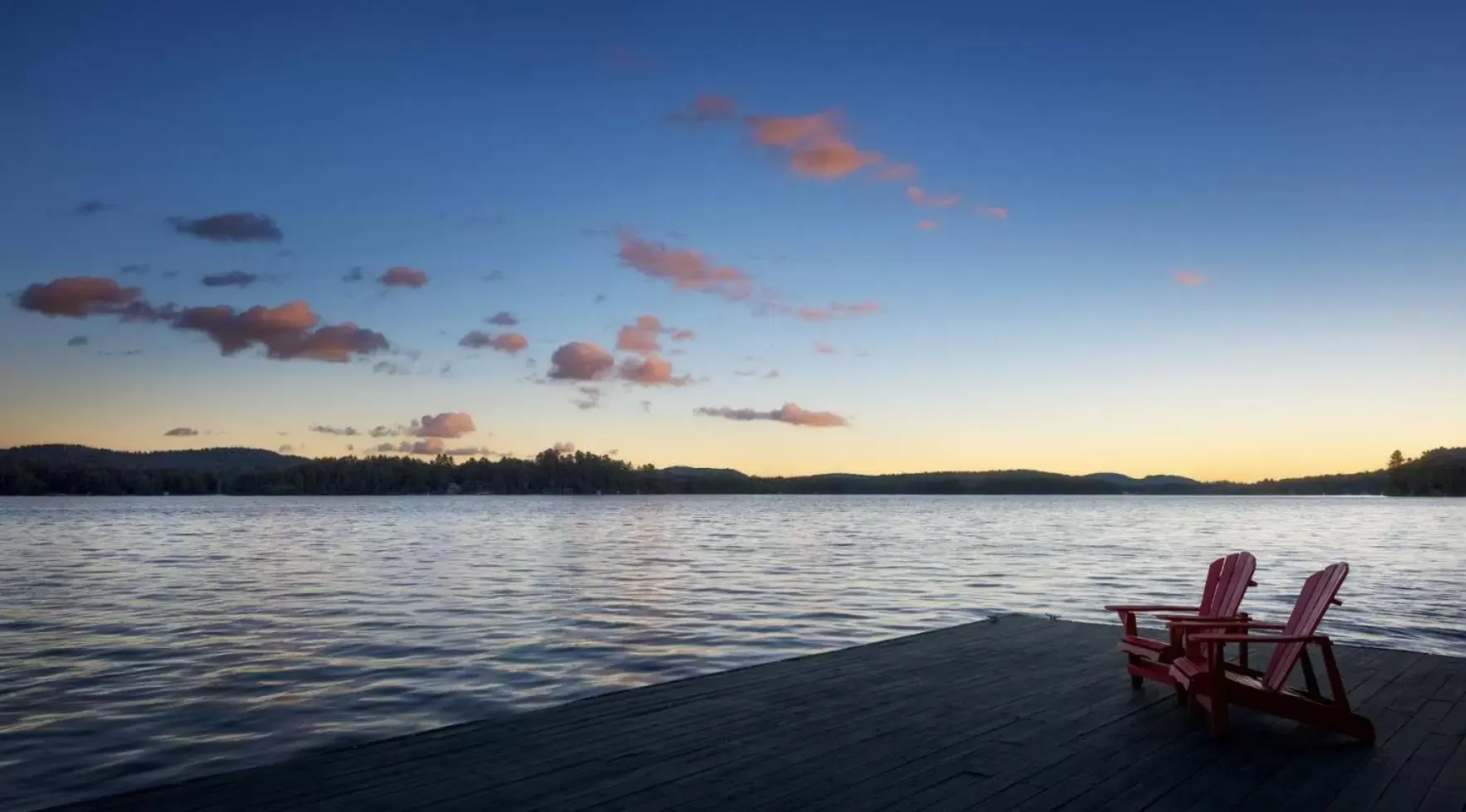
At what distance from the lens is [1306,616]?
5.52 metres

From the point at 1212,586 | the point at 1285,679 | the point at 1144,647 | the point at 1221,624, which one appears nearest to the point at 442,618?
the point at 1144,647

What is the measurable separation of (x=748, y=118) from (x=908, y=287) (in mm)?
14708

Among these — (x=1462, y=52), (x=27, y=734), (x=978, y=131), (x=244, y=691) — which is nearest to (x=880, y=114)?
(x=978, y=131)

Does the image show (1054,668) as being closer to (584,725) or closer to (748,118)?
(584,725)

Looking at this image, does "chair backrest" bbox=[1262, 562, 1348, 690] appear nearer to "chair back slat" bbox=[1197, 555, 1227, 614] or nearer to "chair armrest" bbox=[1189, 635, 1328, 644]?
"chair armrest" bbox=[1189, 635, 1328, 644]

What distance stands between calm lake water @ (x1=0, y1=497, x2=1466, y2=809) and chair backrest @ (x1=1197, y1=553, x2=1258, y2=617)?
18.1 ft

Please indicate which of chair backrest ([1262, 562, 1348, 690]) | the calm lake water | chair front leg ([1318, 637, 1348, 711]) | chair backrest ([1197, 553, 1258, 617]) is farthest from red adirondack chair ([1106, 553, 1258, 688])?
the calm lake water

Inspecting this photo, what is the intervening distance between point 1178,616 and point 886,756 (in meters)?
2.92

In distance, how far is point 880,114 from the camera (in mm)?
23422

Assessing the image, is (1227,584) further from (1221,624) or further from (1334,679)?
(1334,679)

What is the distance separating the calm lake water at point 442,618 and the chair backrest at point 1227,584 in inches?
218

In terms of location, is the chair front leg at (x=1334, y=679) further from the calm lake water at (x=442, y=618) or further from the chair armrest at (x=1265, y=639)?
the calm lake water at (x=442, y=618)

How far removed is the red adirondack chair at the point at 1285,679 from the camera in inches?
209

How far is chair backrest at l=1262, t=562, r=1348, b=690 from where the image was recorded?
5.37m
